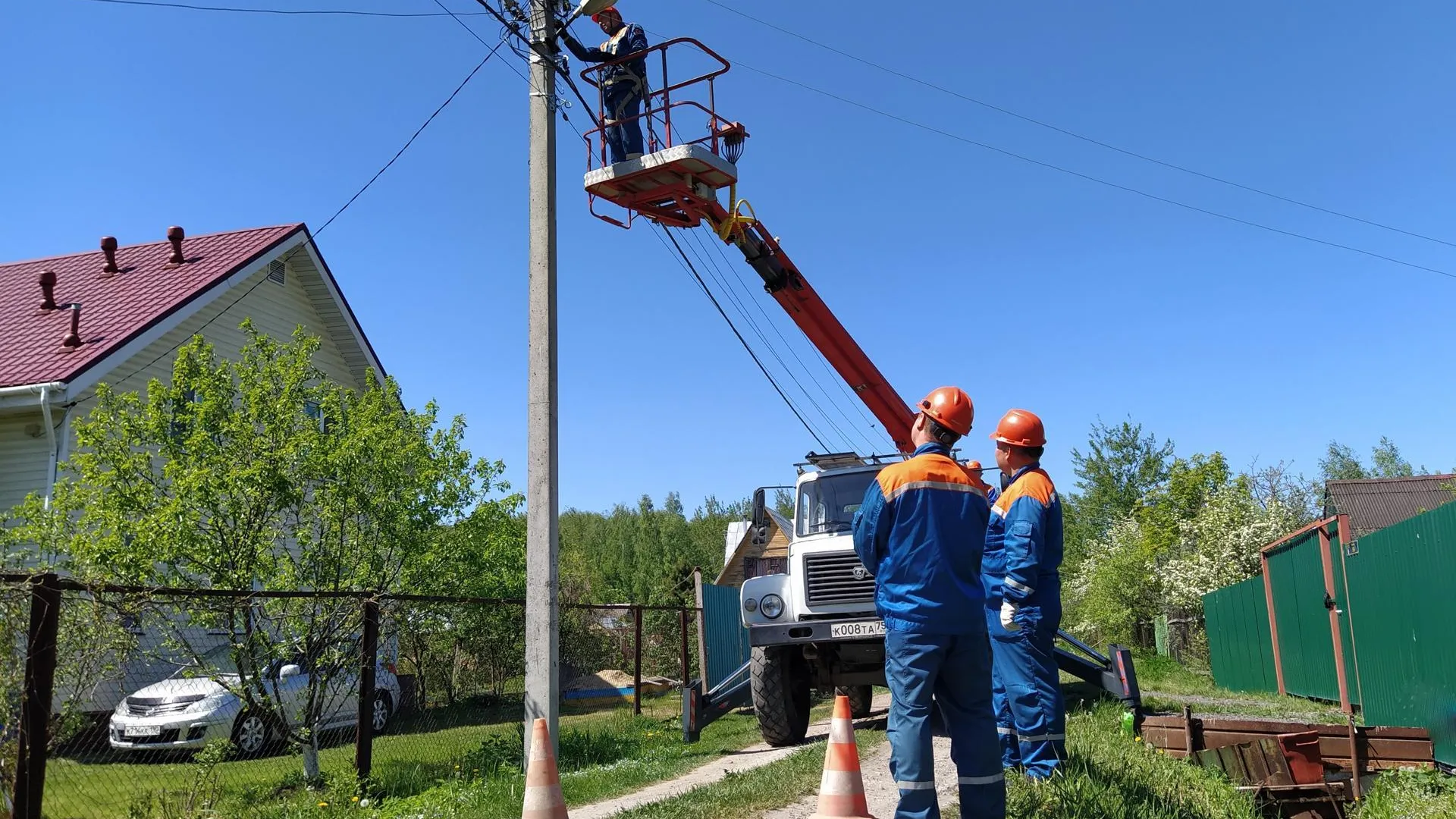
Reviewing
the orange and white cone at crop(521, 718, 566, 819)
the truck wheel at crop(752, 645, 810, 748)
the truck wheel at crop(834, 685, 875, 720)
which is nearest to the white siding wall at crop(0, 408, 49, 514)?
the truck wheel at crop(752, 645, 810, 748)

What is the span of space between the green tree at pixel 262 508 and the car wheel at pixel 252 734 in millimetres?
121

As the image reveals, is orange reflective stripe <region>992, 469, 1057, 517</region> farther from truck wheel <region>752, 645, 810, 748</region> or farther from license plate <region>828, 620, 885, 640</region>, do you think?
truck wheel <region>752, 645, 810, 748</region>

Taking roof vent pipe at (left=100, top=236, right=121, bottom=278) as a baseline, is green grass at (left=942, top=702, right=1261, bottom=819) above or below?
below

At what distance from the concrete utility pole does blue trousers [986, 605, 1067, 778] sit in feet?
10.7

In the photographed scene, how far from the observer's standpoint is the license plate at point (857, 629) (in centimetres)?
880

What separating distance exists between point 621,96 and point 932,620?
7.16 metres

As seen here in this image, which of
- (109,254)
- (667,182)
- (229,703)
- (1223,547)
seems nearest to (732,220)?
(667,182)

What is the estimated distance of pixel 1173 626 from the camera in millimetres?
24562

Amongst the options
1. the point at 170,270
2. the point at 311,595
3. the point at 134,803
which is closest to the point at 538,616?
the point at 311,595

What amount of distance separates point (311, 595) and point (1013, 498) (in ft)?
16.0

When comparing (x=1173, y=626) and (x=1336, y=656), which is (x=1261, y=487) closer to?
(x=1173, y=626)

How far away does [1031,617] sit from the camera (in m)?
5.61

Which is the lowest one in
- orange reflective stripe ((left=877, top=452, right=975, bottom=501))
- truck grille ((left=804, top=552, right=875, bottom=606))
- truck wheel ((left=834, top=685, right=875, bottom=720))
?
truck wheel ((left=834, top=685, right=875, bottom=720))

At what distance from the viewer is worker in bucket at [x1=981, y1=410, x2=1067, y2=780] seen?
5.64m
